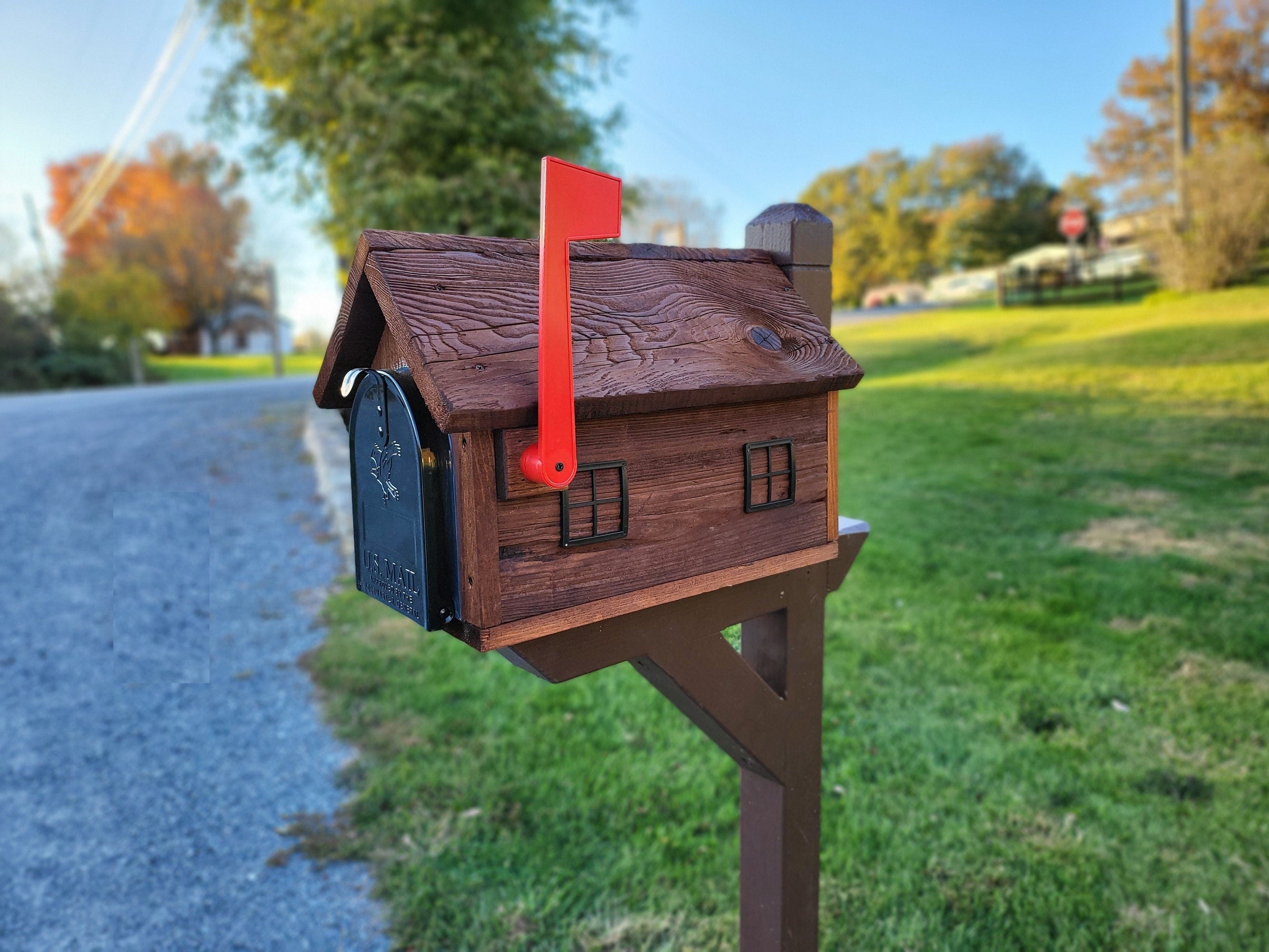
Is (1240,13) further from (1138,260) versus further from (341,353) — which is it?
(341,353)

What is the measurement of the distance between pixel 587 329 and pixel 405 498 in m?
0.31

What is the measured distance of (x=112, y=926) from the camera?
246 cm

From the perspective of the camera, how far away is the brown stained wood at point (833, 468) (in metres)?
1.40

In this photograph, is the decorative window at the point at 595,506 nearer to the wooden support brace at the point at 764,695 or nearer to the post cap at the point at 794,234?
the wooden support brace at the point at 764,695

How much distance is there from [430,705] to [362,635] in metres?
1.01

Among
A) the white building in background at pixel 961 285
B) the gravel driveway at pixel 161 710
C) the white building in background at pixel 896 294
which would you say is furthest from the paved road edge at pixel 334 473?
the white building in background at pixel 896 294

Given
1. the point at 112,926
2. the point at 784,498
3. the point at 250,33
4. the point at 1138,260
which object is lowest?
the point at 112,926

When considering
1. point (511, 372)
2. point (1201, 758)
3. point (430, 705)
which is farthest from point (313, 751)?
point (1201, 758)

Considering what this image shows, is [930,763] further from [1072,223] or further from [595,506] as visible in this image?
[1072,223]

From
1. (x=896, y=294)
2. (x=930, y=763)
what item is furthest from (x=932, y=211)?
(x=930, y=763)

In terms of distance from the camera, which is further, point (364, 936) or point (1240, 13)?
point (1240, 13)

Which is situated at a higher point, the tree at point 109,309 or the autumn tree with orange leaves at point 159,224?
the autumn tree with orange leaves at point 159,224

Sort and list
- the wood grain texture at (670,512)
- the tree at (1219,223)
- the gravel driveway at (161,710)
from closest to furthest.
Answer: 1. the wood grain texture at (670,512)
2. the gravel driveway at (161,710)
3. the tree at (1219,223)

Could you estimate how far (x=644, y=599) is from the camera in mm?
1153
